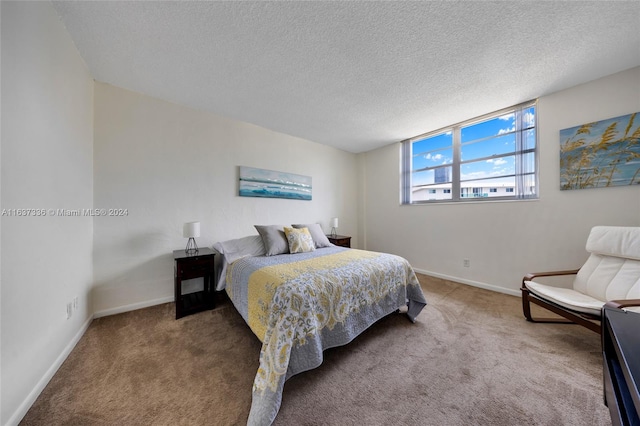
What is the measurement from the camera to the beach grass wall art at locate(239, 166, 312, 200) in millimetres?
3171

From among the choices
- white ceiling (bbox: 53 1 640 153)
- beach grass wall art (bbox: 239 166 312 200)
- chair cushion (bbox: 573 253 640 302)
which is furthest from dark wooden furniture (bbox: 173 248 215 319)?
chair cushion (bbox: 573 253 640 302)

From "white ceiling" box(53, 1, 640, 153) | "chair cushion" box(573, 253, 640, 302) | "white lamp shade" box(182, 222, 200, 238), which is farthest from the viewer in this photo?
"white lamp shade" box(182, 222, 200, 238)

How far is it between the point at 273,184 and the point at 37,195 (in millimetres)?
2398

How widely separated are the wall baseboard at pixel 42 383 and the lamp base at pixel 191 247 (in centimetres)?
106

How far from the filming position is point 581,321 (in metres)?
1.65

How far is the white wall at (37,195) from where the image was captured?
1092 mm

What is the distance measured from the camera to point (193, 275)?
234cm

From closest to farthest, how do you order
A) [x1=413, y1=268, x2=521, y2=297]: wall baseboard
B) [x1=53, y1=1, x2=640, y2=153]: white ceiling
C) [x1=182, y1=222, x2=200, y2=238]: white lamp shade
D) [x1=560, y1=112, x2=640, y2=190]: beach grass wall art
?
[x1=53, y1=1, x2=640, y2=153]: white ceiling, [x1=560, y1=112, x2=640, y2=190]: beach grass wall art, [x1=182, y1=222, x2=200, y2=238]: white lamp shade, [x1=413, y1=268, x2=521, y2=297]: wall baseboard

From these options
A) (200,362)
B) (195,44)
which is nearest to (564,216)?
(200,362)

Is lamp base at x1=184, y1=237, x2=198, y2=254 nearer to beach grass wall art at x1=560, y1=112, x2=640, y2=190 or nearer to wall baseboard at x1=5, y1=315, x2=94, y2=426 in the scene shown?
wall baseboard at x1=5, y1=315, x2=94, y2=426

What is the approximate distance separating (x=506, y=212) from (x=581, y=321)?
1.56 m

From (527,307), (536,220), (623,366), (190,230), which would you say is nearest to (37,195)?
(190,230)

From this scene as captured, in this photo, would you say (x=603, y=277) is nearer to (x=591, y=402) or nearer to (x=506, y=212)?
(x=506, y=212)

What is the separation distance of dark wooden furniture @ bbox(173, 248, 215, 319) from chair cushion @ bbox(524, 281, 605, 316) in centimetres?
345
